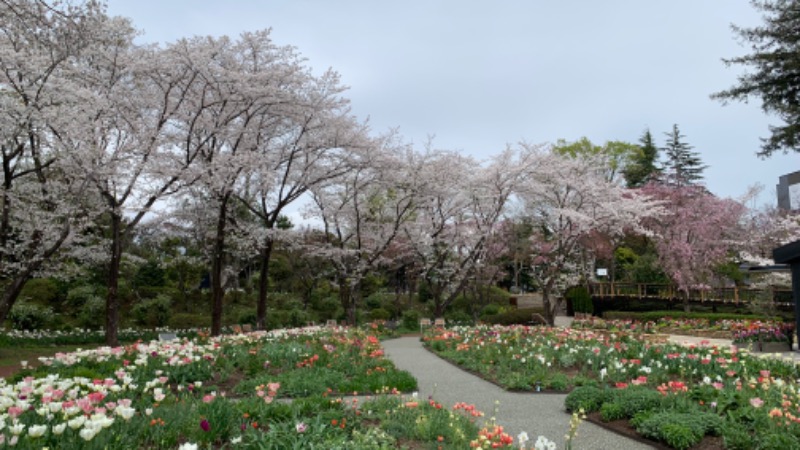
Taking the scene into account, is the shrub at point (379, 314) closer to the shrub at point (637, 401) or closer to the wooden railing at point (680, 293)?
the wooden railing at point (680, 293)

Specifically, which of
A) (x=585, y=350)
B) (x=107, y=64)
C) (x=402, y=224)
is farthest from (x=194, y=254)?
(x=585, y=350)

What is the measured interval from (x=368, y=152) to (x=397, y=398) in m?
12.8

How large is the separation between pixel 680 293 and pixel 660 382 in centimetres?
2167

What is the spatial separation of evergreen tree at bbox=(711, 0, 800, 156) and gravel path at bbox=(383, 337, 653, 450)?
593 inches

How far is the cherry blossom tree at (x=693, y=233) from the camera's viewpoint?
25.2 m

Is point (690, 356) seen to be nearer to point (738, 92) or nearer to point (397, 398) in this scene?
point (397, 398)

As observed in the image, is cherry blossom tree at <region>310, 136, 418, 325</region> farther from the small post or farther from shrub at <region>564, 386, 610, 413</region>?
shrub at <region>564, 386, 610, 413</region>

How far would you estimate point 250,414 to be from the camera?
473cm

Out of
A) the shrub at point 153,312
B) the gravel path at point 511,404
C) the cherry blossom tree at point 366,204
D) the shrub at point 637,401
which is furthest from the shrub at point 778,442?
the shrub at point 153,312

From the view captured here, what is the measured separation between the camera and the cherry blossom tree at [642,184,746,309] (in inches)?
993

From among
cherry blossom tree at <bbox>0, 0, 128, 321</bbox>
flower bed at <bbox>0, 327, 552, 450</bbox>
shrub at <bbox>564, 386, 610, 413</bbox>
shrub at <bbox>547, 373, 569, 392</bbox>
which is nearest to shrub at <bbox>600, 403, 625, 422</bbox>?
shrub at <bbox>564, 386, 610, 413</bbox>

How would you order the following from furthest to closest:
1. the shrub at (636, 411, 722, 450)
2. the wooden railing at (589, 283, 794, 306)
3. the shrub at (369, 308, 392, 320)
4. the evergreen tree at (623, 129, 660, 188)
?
the evergreen tree at (623, 129, 660, 188), the shrub at (369, 308, 392, 320), the wooden railing at (589, 283, 794, 306), the shrub at (636, 411, 722, 450)

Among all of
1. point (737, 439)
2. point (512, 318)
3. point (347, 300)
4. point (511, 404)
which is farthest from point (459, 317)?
point (737, 439)

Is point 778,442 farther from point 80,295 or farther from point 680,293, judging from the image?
point 680,293
